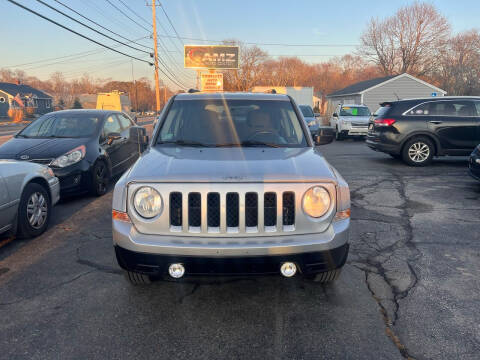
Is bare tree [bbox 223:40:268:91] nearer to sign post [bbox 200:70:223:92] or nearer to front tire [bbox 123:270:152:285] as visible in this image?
sign post [bbox 200:70:223:92]

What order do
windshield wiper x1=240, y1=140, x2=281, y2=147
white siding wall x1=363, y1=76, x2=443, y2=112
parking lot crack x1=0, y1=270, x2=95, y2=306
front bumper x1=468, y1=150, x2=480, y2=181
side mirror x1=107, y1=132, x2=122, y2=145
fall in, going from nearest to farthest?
parking lot crack x1=0, y1=270, x2=95, y2=306
windshield wiper x1=240, y1=140, x2=281, y2=147
front bumper x1=468, y1=150, x2=480, y2=181
side mirror x1=107, y1=132, x2=122, y2=145
white siding wall x1=363, y1=76, x2=443, y2=112

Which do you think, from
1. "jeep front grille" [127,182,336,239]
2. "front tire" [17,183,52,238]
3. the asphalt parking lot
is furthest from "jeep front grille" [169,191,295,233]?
"front tire" [17,183,52,238]

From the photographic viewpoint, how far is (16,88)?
66250 millimetres

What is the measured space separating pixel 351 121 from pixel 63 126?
13.4 metres

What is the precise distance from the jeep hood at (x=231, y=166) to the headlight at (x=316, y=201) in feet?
0.29

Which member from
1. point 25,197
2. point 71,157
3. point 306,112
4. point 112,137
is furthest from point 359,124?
point 25,197

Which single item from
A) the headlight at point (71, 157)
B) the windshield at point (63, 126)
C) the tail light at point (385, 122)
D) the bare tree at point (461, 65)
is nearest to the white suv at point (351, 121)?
the tail light at point (385, 122)

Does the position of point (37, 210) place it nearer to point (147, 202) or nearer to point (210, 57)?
point (147, 202)

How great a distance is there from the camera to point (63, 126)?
7.08 meters

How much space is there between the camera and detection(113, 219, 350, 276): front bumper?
2494 millimetres

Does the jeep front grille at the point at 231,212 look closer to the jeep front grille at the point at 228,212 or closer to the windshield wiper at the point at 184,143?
the jeep front grille at the point at 228,212

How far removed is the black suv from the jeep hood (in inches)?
291

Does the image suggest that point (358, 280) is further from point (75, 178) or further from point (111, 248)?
point (75, 178)

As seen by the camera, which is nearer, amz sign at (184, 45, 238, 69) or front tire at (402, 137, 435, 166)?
front tire at (402, 137, 435, 166)
